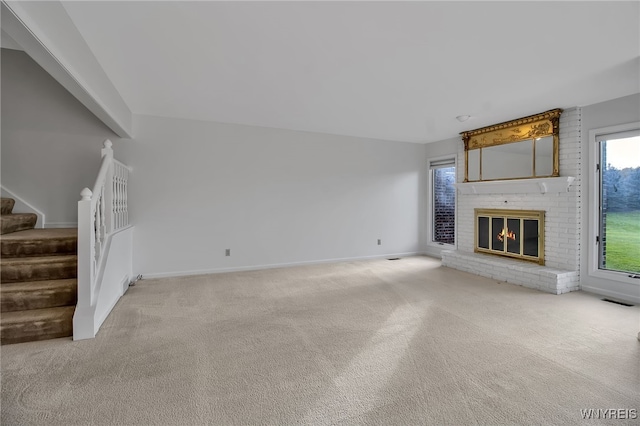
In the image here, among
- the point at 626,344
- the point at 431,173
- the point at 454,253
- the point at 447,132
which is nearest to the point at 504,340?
the point at 626,344

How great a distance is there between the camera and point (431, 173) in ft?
21.3

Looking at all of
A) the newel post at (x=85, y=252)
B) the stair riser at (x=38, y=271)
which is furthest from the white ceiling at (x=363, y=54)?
the stair riser at (x=38, y=271)

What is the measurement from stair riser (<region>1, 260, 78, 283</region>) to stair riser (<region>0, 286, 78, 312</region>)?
28 centimetres

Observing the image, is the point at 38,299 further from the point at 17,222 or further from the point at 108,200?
the point at 17,222

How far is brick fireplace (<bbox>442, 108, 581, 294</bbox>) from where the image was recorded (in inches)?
156

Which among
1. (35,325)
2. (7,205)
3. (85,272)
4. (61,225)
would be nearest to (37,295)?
(35,325)

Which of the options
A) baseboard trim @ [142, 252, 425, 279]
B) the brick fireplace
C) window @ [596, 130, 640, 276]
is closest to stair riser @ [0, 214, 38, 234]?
baseboard trim @ [142, 252, 425, 279]

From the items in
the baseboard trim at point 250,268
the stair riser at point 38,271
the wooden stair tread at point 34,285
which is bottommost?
the baseboard trim at point 250,268

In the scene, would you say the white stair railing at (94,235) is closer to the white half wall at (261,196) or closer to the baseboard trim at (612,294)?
the white half wall at (261,196)

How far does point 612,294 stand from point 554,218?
3.58 feet

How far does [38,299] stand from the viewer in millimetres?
2684

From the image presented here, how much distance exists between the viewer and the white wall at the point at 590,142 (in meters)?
3.51

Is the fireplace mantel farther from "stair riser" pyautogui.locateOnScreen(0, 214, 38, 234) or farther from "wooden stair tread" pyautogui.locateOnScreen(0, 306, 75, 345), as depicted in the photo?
"stair riser" pyautogui.locateOnScreen(0, 214, 38, 234)

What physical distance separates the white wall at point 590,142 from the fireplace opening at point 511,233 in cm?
51
